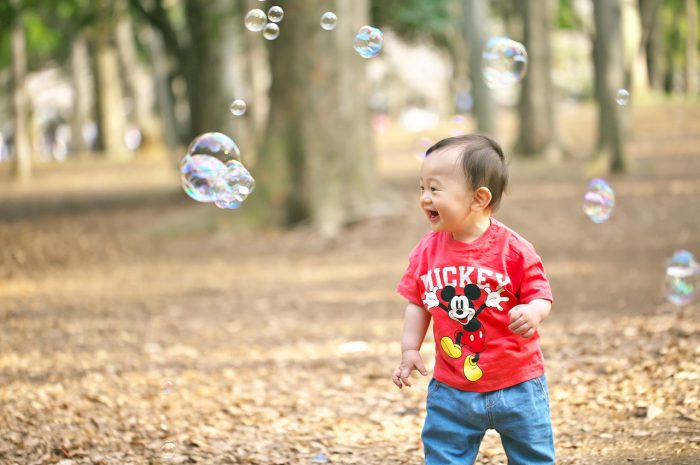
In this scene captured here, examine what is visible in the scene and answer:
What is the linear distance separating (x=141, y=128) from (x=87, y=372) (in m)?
33.2

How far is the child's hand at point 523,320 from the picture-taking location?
11.8 ft

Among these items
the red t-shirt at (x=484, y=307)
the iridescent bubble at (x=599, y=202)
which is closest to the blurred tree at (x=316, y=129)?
the iridescent bubble at (x=599, y=202)

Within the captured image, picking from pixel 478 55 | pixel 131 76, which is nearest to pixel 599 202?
pixel 478 55

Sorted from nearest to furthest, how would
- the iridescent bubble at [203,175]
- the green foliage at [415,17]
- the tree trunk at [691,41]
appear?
the iridescent bubble at [203,175]
the green foliage at [415,17]
the tree trunk at [691,41]

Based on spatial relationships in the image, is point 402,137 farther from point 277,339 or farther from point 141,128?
point 277,339

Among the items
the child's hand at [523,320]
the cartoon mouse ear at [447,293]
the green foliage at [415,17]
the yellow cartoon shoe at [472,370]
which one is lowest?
the yellow cartoon shoe at [472,370]

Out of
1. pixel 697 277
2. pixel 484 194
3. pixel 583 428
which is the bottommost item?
pixel 583 428

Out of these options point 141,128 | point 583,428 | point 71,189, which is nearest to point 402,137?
point 141,128

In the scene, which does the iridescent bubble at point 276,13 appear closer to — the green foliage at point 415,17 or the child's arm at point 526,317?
the child's arm at point 526,317

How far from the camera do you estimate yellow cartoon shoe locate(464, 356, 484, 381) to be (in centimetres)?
371

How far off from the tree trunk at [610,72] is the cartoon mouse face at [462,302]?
14.5 meters

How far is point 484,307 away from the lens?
12.3 feet

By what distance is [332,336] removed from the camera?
8.11m

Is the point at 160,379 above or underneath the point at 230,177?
underneath
